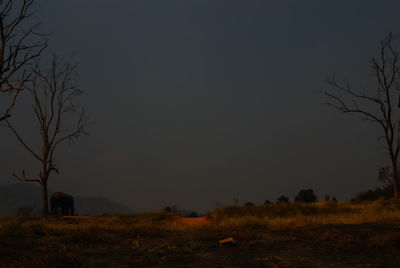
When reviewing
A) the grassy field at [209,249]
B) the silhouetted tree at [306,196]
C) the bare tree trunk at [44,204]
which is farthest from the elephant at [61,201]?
the silhouetted tree at [306,196]

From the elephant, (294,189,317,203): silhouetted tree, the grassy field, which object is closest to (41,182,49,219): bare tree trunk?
the elephant

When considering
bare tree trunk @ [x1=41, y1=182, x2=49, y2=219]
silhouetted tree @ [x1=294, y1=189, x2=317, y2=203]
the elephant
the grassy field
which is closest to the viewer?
the grassy field

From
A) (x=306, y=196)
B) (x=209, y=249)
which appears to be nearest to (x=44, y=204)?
(x=209, y=249)

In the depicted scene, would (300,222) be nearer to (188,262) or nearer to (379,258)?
(379,258)

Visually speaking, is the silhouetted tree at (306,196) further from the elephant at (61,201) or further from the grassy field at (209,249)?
the grassy field at (209,249)

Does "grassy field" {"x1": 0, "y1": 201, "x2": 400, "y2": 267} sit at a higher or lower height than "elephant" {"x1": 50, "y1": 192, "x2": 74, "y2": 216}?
lower

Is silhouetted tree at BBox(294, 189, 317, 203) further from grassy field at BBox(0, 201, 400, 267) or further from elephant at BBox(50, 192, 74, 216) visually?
grassy field at BBox(0, 201, 400, 267)

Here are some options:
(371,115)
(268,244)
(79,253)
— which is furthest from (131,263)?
(371,115)

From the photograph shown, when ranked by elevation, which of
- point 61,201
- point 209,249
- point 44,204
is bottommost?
point 209,249

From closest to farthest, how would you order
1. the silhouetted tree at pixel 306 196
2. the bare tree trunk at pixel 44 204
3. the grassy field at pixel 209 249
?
1. the grassy field at pixel 209 249
2. the bare tree trunk at pixel 44 204
3. the silhouetted tree at pixel 306 196

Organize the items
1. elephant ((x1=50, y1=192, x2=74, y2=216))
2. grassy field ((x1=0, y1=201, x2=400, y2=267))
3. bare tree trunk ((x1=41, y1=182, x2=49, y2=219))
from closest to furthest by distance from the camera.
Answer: grassy field ((x1=0, y1=201, x2=400, y2=267))
bare tree trunk ((x1=41, y1=182, x2=49, y2=219))
elephant ((x1=50, y1=192, x2=74, y2=216))

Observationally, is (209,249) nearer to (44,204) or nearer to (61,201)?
(44,204)

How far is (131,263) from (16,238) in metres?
4.67

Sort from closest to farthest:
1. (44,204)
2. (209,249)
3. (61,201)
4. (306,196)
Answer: (209,249) < (44,204) < (61,201) < (306,196)
